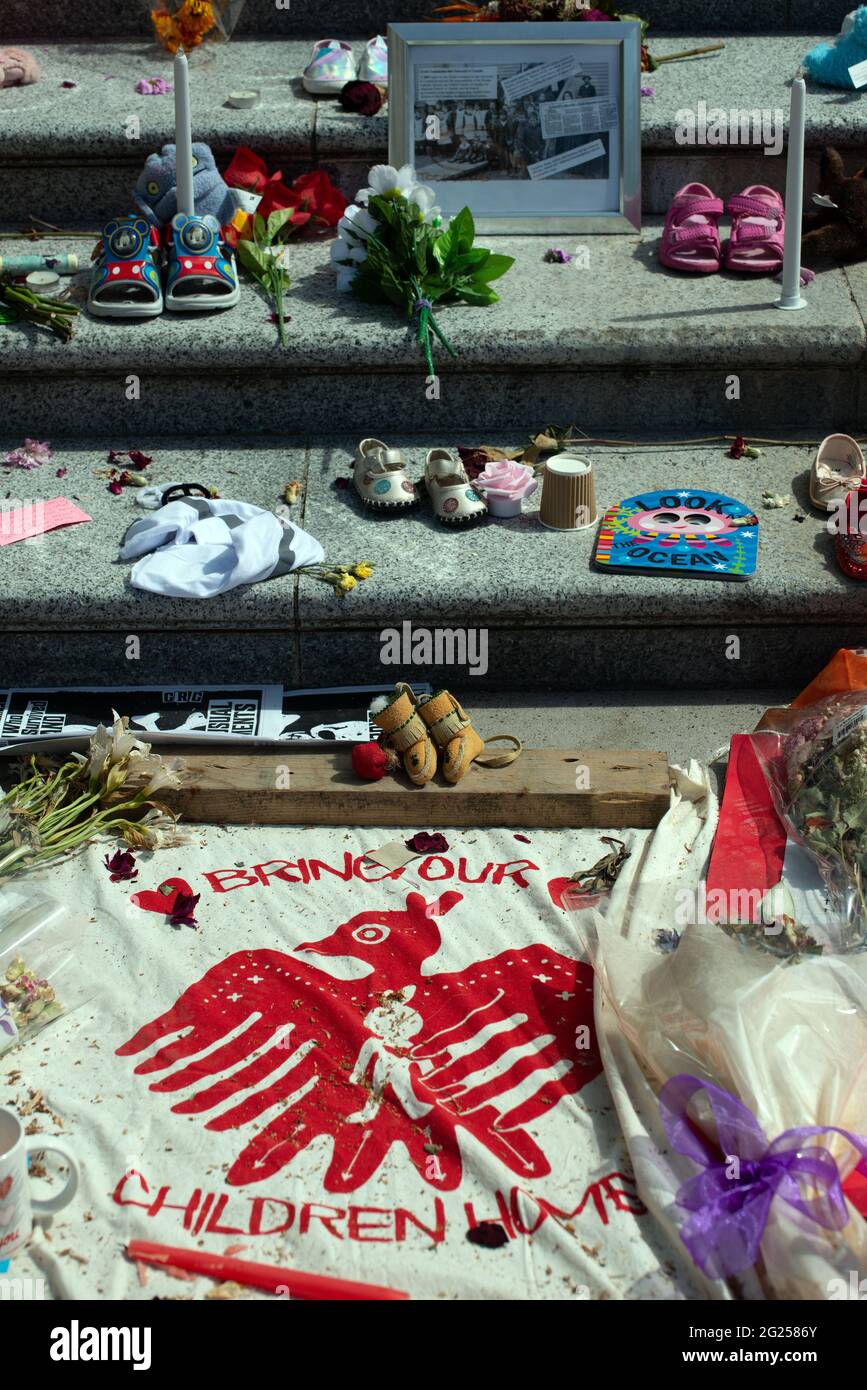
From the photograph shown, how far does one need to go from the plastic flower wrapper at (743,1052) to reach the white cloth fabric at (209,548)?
4.29 feet

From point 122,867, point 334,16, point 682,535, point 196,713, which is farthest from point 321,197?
point 122,867

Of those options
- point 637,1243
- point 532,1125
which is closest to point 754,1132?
point 637,1243

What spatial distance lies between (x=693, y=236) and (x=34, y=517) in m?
2.23

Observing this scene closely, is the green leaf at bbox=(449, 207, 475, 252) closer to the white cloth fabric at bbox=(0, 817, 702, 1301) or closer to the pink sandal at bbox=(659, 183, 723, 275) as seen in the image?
the pink sandal at bbox=(659, 183, 723, 275)

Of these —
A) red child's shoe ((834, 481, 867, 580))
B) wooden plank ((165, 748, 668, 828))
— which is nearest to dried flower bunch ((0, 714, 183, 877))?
wooden plank ((165, 748, 668, 828))

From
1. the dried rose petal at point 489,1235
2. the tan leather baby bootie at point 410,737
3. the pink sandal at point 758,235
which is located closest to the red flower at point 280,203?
the pink sandal at point 758,235

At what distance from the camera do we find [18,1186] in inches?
92.2

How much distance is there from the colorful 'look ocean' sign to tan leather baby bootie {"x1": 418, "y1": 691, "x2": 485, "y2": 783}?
642 mm

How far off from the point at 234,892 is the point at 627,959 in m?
0.92

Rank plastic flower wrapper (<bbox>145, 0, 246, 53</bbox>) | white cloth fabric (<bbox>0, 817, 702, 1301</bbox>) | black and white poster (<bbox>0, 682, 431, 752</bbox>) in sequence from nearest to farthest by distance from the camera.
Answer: white cloth fabric (<bbox>0, 817, 702, 1301</bbox>) < black and white poster (<bbox>0, 682, 431, 752</bbox>) < plastic flower wrapper (<bbox>145, 0, 246, 53</bbox>)

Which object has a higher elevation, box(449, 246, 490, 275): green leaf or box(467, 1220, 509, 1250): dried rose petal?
box(449, 246, 490, 275): green leaf

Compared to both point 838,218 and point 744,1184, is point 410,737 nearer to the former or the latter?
point 744,1184

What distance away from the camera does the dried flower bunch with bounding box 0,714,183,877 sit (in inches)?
130

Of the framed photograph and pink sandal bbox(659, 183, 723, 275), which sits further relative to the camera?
the framed photograph
